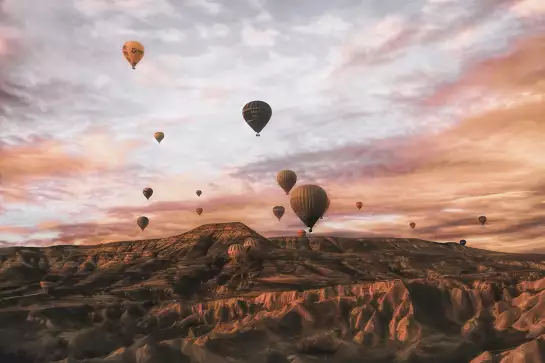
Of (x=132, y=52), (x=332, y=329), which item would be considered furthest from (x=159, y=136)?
(x=332, y=329)

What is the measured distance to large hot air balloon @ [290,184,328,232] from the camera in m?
137

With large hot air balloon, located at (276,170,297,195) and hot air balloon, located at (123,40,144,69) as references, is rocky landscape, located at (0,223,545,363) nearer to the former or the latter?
large hot air balloon, located at (276,170,297,195)

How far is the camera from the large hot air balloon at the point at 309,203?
5408 inches

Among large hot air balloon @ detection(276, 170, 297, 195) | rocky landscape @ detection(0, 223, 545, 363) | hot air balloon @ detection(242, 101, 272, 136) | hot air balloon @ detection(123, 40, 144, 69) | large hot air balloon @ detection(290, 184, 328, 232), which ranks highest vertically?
hot air balloon @ detection(123, 40, 144, 69)

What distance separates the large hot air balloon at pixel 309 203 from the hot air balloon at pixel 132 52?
49472 millimetres

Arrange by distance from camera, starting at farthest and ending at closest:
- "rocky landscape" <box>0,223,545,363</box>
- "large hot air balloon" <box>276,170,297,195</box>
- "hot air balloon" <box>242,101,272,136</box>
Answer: "large hot air balloon" <box>276,170,297,195</box> < "hot air balloon" <box>242,101,272,136</box> < "rocky landscape" <box>0,223,545,363</box>

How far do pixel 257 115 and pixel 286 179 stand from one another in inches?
1151

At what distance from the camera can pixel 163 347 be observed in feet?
374

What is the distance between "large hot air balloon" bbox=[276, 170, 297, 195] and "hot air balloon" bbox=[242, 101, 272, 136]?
26.1 metres

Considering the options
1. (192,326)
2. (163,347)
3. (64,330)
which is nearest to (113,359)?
(163,347)

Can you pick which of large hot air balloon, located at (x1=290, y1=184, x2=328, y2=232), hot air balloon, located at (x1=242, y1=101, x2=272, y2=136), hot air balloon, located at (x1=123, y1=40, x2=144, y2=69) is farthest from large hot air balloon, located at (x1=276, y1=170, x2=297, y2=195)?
hot air balloon, located at (x1=123, y1=40, x2=144, y2=69)

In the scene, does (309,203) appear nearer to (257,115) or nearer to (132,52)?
(257,115)

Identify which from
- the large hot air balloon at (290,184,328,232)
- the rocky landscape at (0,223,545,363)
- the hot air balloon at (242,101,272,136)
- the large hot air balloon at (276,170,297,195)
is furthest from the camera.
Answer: the large hot air balloon at (276,170,297,195)

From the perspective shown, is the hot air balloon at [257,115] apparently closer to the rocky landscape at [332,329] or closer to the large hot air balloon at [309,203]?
the large hot air balloon at [309,203]
